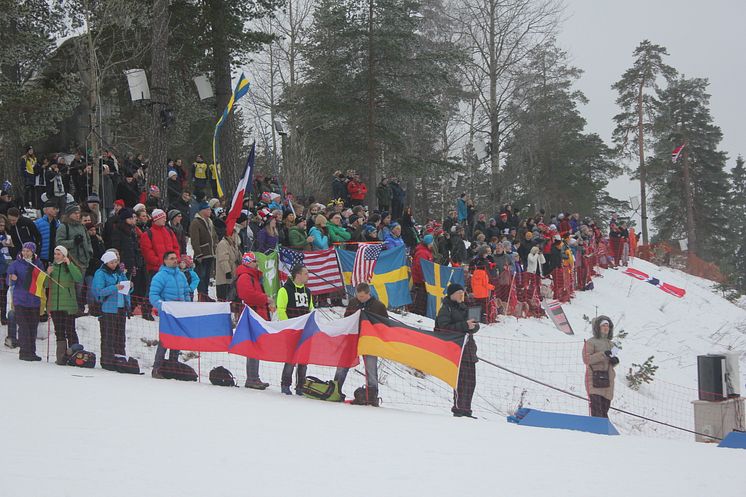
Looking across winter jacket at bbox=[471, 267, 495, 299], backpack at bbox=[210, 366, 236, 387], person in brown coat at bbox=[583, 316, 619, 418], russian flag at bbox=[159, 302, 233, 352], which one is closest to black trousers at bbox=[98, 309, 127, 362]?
russian flag at bbox=[159, 302, 233, 352]

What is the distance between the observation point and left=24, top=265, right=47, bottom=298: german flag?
11367 mm

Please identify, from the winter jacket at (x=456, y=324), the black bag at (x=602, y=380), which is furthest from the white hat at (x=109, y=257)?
the black bag at (x=602, y=380)

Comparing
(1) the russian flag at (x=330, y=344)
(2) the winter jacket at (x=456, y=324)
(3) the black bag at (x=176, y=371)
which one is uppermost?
(2) the winter jacket at (x=456, y=324)

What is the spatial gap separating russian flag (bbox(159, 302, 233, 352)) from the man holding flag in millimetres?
1981

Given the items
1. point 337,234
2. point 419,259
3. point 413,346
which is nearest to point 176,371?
point 413,346

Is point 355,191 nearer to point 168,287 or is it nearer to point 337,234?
point 337,234

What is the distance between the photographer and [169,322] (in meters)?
11.1

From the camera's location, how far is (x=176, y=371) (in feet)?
36.7

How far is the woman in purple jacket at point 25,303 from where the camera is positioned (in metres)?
11.4

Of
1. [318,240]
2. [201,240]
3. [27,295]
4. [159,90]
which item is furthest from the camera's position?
[159,90]

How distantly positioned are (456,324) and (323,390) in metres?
2.03

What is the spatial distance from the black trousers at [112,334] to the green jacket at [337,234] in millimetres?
5510

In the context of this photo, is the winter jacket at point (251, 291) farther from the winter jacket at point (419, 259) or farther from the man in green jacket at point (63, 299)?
the winter jacket at point (419, 259)

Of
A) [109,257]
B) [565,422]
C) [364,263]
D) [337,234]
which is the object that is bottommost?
[565,422]
